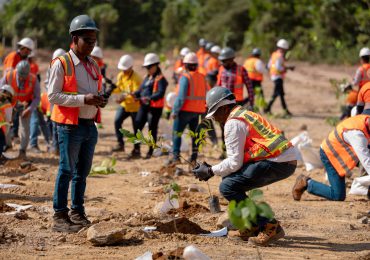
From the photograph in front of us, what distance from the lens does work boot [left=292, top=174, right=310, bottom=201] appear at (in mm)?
9609

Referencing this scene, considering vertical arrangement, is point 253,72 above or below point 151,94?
above

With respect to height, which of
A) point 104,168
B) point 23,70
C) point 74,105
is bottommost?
point 104,168

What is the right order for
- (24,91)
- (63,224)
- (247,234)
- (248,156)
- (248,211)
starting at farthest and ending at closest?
(24,91), (63,224), (247,234), (248,156), (248,211)

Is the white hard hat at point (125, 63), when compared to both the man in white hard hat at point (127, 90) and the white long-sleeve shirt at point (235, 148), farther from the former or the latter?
the white long-sleeve shirt at point (235, 148)

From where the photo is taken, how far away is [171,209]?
879 cm

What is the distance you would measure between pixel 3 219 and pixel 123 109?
598 centimetres

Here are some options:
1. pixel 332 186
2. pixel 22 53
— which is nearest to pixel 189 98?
pixel 22 53

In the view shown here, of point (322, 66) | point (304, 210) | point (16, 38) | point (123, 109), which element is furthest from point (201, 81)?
point (16, 38)

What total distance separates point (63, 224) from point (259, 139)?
2066 mm

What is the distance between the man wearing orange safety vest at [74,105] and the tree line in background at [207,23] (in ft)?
86.8

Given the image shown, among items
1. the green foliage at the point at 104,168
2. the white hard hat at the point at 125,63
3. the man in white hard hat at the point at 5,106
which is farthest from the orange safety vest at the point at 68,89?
the white hard hat at the point at 125,63

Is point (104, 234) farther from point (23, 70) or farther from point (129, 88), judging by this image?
point (129, 88)

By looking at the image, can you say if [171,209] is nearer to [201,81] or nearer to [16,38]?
[201,81]

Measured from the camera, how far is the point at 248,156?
7.38 meters
